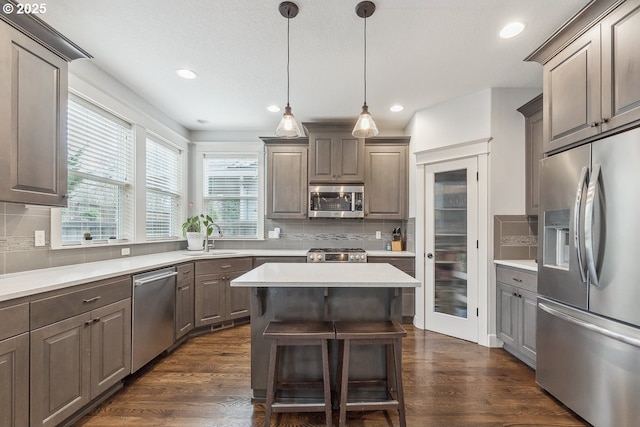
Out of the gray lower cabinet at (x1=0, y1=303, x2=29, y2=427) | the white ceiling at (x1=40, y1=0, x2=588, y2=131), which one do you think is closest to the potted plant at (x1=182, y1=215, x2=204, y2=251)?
the white ceiling at (x1=40, y1=0, x2=588, y2=131)

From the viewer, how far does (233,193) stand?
4.51m

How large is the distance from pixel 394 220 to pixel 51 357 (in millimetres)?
3874

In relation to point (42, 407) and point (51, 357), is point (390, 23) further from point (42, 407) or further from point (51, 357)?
point (42, 407)

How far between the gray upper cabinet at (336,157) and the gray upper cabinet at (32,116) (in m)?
2.63

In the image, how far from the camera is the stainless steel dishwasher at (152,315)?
2.30 m

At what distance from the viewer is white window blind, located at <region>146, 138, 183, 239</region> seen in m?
3.57

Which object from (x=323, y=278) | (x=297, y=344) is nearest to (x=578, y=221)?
(x=323, y=278)

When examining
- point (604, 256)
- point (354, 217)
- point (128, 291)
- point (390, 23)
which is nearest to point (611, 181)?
point (604, 256)

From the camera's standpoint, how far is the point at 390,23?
2.08 meters

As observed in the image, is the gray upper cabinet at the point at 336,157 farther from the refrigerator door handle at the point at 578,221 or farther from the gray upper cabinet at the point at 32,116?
the gray upper cabinet at the point at 32,116

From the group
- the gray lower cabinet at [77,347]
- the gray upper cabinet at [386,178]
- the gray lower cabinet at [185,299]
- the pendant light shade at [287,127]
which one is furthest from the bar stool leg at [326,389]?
→ the gray upper cabinet at [386,178]

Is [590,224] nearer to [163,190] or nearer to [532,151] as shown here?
[532,151]

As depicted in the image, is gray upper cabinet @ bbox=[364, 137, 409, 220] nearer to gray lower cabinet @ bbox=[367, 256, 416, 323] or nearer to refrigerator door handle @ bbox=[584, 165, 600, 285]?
gray lower cabinet @ bbox=[367, 256, 416, 323]

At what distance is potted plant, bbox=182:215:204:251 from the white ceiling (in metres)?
1.52
